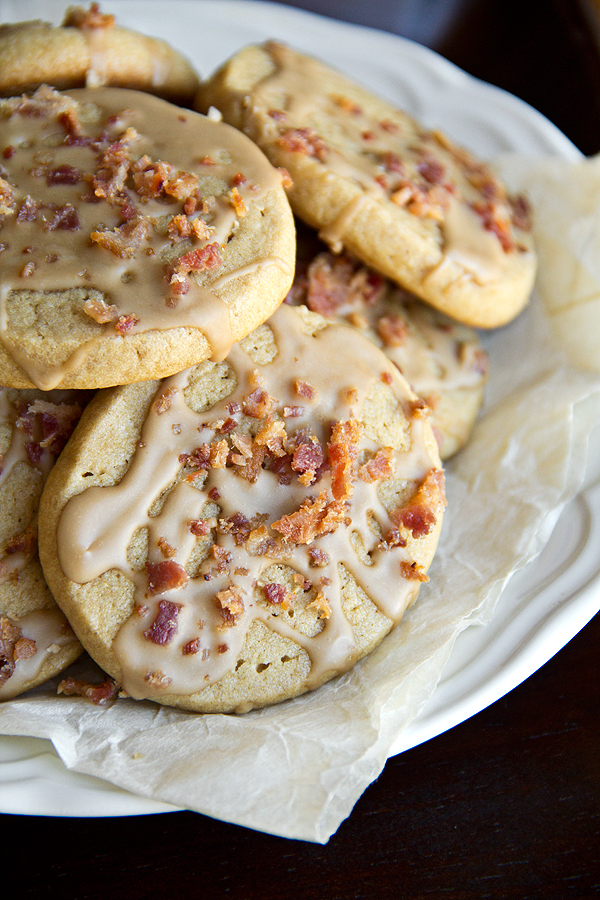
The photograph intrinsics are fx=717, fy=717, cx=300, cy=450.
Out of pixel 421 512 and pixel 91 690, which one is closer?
pixel 91 690

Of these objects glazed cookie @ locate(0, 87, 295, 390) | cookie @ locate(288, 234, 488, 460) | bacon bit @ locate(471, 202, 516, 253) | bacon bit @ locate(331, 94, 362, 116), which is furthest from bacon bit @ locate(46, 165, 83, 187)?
bacon bit @ locate(471, 202, 516, 253)

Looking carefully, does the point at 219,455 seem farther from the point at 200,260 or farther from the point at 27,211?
the point at 27,211

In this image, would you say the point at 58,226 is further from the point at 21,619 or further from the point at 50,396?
the point at 21,619

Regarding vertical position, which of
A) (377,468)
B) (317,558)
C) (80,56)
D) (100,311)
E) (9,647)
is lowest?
(9,647)

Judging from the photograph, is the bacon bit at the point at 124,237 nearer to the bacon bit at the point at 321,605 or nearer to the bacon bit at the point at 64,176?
the bacon bit at the point at 64,176

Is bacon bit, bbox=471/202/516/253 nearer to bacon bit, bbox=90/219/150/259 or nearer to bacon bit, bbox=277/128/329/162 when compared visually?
bacon bit, bbox=277/128/329/162

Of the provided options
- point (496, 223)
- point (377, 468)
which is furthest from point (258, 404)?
point (496, 223)

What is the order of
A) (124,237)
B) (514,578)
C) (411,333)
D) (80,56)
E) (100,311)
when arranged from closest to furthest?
(100,311)
(124,237)
(514,578)
(80,56)
(411,333)
